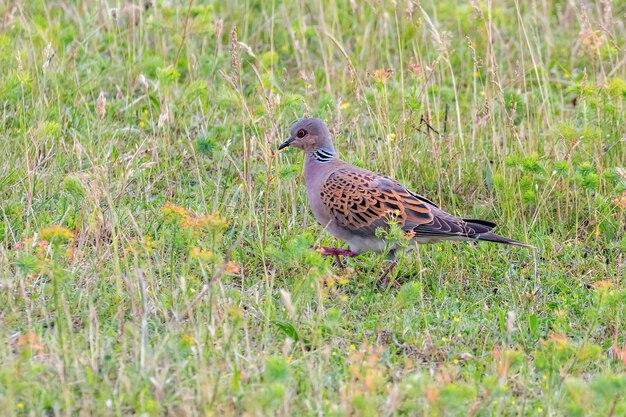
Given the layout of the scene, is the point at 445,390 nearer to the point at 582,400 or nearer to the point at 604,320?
the point at 582,400

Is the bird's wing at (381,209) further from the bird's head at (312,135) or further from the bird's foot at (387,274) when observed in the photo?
the bird's head at (312,135)

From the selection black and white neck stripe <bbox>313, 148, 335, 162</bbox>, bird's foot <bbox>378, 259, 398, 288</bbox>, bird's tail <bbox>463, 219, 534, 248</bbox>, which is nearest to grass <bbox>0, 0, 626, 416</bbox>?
bird's foot <bbox>378, 259, 398, 288</bbox>

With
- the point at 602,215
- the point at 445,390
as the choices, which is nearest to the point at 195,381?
the point at 445,390

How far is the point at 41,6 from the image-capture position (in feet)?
26.9

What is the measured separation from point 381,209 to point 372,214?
0.06 m

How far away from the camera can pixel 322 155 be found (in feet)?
20.5

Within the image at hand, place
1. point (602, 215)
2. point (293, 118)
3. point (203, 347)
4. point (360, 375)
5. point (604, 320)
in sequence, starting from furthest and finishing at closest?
point (293, 118) < point (602, 215) < point (604, 320) < point (203, 347) < point (360, 375)

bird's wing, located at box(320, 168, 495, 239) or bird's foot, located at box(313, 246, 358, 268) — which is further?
bird's foot, located at box(313, 246, 358, 268)

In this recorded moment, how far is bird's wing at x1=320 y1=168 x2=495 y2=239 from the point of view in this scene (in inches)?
222

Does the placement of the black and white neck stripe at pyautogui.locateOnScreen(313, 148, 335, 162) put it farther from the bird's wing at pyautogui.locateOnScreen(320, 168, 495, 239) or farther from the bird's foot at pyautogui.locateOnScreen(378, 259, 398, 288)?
the bird's foot at pyautogui.locateOnScreen(378, 259, 398, 288)

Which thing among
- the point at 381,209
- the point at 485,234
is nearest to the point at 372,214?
the point at 381,209

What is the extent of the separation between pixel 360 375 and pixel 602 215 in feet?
8.70

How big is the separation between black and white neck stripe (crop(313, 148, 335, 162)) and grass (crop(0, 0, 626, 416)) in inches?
6.8

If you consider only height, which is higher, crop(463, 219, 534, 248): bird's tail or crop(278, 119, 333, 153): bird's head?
crop(278, 119, 333, 153): bird's head
